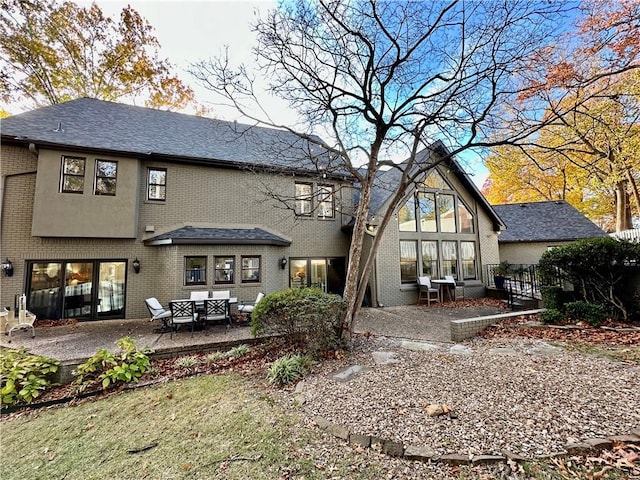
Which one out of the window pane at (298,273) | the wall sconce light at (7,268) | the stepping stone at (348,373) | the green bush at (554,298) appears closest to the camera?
the stepping stone at (348,373)

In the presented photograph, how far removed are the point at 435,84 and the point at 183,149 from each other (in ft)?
29.5

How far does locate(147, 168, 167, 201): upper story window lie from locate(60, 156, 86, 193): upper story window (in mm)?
1887

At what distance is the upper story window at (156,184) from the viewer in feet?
34.1

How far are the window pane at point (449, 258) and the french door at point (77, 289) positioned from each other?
1304 cm

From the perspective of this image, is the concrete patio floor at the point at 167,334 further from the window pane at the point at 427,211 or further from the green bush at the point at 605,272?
the window pane at the point at 427,211

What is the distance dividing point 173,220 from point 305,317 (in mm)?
7485

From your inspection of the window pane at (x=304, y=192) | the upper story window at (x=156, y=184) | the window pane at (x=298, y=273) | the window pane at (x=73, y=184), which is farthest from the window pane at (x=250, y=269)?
the window pane at (x=73, y=184)

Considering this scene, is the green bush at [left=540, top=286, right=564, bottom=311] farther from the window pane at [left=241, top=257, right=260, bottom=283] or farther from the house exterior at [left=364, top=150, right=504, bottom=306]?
the window pane at [left=241, top=257, right=260, bottom=283]

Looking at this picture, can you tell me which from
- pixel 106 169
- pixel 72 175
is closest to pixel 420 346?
pixel 106 169

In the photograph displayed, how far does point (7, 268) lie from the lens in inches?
336

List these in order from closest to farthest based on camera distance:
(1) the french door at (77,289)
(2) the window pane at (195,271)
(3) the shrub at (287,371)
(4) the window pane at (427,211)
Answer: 1. (3) the shrub at (287,371)
2. (1) the french door at (77,289)
3. (2) the window pane at (195,271)
4. (4) the window pane at (427,211)

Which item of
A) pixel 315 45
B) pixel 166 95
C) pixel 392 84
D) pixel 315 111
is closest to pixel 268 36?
pixel 315 45

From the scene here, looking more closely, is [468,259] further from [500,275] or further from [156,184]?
[156,184]

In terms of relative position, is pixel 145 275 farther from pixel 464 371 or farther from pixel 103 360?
pixel 464 371
